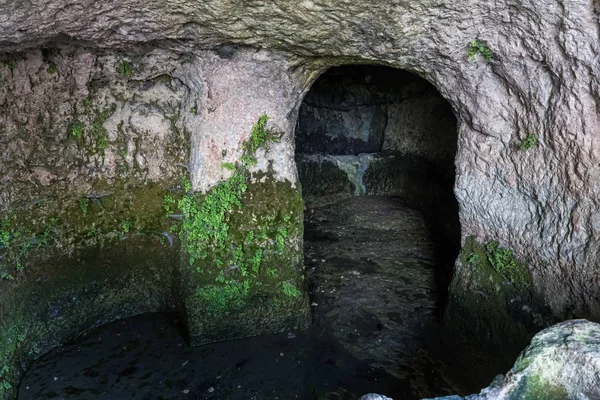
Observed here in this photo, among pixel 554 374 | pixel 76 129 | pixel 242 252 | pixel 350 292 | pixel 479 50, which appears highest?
pixel 479 50

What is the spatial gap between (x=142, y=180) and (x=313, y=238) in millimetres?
2843

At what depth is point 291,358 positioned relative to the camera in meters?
3.91

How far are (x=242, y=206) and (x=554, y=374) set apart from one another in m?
2.68

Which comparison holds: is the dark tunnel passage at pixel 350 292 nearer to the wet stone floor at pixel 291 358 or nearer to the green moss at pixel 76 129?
the wet stone floor at pixel 291 358

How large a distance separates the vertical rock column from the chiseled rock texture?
2.51 meters

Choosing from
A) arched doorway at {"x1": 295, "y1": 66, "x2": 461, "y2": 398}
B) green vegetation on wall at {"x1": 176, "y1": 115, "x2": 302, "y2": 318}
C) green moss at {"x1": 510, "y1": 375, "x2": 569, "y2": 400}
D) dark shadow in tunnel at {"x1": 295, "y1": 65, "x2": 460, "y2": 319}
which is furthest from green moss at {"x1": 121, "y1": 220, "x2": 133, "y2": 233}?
dark shadow in tunnel at {"x1": 295, "y1": 65, "x2": 460, "y2": 319}

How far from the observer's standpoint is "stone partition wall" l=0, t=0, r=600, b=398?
2.77 meters

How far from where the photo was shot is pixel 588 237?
8.99 feet

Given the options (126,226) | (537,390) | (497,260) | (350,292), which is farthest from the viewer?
(350,292)

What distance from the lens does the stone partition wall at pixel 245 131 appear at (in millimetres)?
2766

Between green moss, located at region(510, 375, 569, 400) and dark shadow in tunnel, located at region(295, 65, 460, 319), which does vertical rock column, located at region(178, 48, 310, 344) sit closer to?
green moss, located at region(510, 375, 569, 400)

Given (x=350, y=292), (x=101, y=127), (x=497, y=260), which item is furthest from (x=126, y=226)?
(x=497, y=260)

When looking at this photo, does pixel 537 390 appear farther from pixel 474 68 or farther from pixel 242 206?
pixel 242 206

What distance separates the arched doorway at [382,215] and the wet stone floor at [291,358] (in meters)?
0.02
